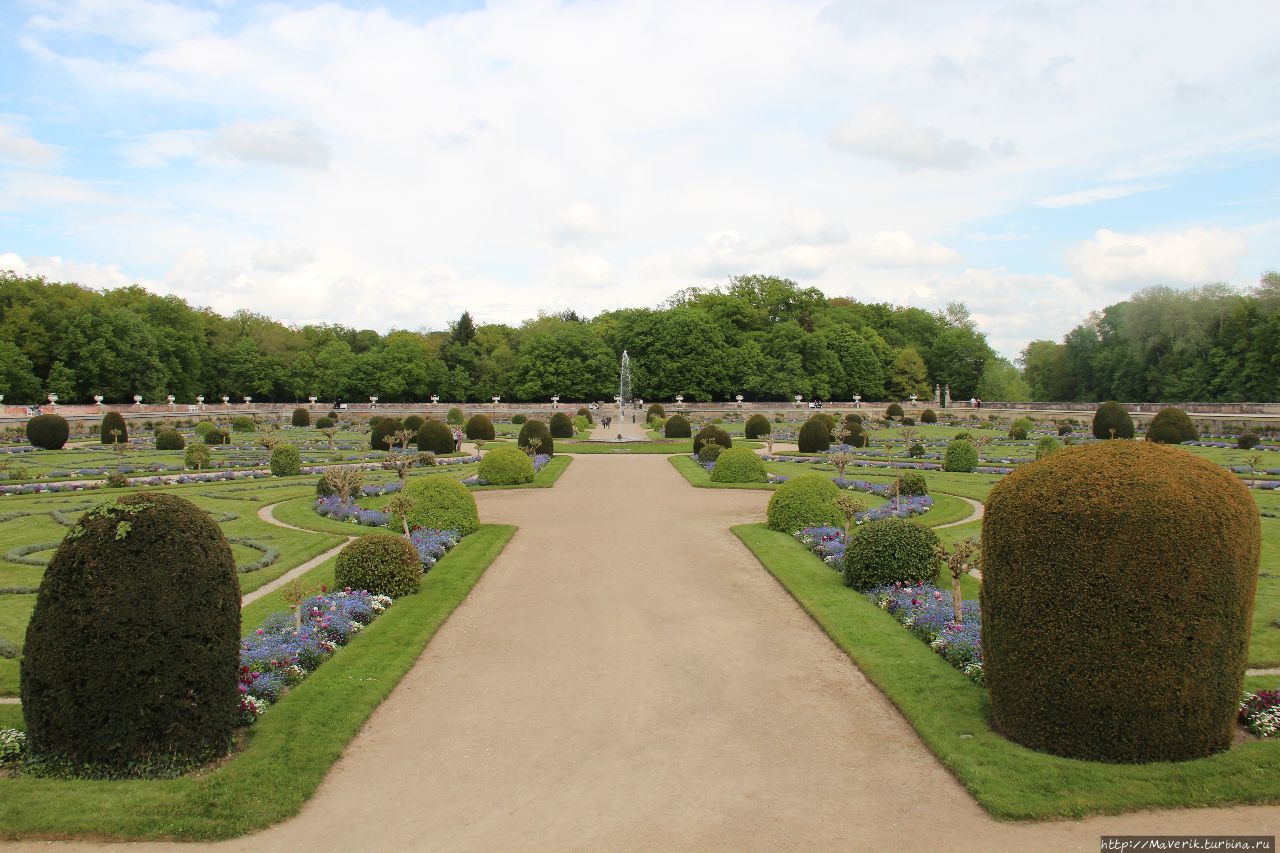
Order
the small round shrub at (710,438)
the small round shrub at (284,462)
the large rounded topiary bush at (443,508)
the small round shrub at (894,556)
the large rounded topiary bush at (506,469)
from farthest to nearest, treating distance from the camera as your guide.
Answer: the small round shrub at (710,438) → the small round shrub at (284,462) → the large rounded topiary bush at (506,469) → the large rounded topiary bush at (443,508) → the small round shrub at (894,556)

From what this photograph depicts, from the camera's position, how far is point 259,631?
11.5 m

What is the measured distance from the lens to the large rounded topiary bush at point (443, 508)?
19609mm

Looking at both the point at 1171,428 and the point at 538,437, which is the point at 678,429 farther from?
the point at 1171,428

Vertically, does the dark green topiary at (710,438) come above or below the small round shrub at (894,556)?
above

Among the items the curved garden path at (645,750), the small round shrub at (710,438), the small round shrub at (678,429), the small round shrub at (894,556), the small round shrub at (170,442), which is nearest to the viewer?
the curved garden path at (645,750)

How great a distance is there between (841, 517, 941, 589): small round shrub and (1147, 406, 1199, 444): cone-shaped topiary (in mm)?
34446

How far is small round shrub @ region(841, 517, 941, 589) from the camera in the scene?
14172 millimetres

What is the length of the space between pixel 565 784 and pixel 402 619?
5.89 meters

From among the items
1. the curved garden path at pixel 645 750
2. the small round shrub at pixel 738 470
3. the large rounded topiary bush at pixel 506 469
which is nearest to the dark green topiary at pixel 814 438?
the small round shrub at pixel 738 470

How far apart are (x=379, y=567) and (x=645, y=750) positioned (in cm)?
720

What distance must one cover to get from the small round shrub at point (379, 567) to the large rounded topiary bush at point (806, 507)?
8.90 metres

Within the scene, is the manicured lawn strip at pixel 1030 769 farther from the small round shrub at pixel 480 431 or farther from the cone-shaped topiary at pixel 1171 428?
the small round shrub at pixel 480 431

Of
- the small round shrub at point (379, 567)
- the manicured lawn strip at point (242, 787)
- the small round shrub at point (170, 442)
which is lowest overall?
the manicured lawn strip at point (242, 787)

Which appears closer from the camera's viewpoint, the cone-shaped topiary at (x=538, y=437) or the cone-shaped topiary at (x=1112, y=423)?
the cone-shaped topiary at (x=538, y=437)
